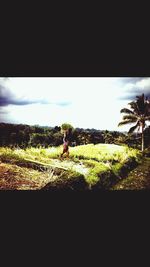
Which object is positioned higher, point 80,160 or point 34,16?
point 34,16

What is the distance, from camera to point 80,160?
480 centimetres

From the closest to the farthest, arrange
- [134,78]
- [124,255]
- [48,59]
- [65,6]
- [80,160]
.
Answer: [124,255]
[65,6]
[48,59]
[134,78]
[80,160]

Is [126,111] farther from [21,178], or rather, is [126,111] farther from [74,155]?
[21,178]

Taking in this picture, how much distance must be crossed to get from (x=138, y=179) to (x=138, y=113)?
93cm

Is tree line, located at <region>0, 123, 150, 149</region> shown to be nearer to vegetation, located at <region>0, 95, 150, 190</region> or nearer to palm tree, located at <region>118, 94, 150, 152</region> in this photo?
vegetation, located at <region>0, 95, 150, 190</region>

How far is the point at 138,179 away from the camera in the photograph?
4.73 meters

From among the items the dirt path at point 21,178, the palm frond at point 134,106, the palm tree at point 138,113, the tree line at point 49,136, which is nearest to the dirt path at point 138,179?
the tree line at point 49,136

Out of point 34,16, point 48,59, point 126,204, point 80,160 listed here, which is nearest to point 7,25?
point 34,16

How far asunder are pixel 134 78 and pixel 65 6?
137 centimetres

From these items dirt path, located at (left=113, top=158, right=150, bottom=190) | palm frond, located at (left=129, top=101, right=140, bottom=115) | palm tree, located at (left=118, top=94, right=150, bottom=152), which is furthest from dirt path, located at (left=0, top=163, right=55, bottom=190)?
palm frond, located at (left=129, top=101, right=140, bottom=115)

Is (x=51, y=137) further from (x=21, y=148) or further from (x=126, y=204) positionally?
(x=126, y=204)

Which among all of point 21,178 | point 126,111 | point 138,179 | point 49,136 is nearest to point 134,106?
point 126,111

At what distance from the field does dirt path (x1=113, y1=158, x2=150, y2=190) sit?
10cm

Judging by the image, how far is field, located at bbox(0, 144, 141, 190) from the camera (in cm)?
436
